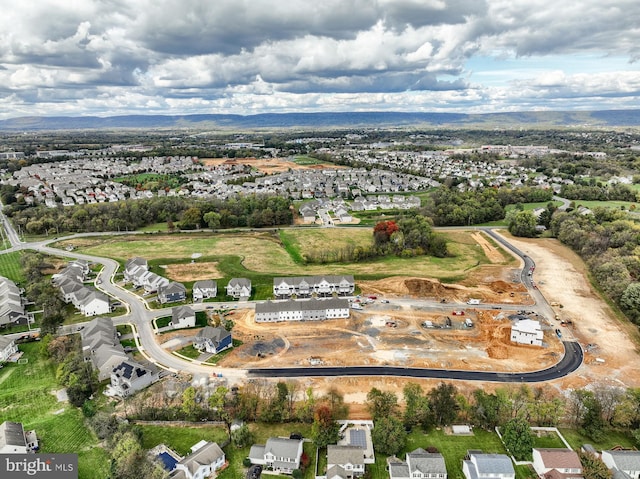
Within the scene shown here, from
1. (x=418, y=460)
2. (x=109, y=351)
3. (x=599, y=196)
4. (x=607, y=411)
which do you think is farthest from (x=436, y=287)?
(x=599, y=196)

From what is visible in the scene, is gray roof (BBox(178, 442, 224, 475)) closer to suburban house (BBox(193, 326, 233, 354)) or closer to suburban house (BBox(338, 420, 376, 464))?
suburban house (BBox(338, 420, 376, 464))

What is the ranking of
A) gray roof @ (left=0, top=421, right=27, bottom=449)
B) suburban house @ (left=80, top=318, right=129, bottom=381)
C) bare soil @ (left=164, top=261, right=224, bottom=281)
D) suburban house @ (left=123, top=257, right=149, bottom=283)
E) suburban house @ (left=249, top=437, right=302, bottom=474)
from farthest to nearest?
bare soil @ (left=164, top=261, right=224, bottom=281) → suburban house @ (left=123, top=257, right=149, bottom=283) → suburban house @ (left=80, top=318, right=129, bottom=381) → gray roof @ (left=0, top=421, right=27, bottom=449) → suburban house @ (left=249, top=437, right=302, bottom=474)

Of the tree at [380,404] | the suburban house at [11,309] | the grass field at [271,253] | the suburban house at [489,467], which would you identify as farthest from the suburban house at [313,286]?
the suburban house at [489,467]

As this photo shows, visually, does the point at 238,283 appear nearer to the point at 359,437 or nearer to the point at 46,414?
the point at 46,414

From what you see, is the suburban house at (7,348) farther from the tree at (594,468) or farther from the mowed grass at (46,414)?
the tree at (594,468)

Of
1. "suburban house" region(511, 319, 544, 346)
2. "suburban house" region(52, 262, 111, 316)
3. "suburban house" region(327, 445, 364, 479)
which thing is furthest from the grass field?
"suburban house" region(327, 445, 364, 479)

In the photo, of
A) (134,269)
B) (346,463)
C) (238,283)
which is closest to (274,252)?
(238,283)
